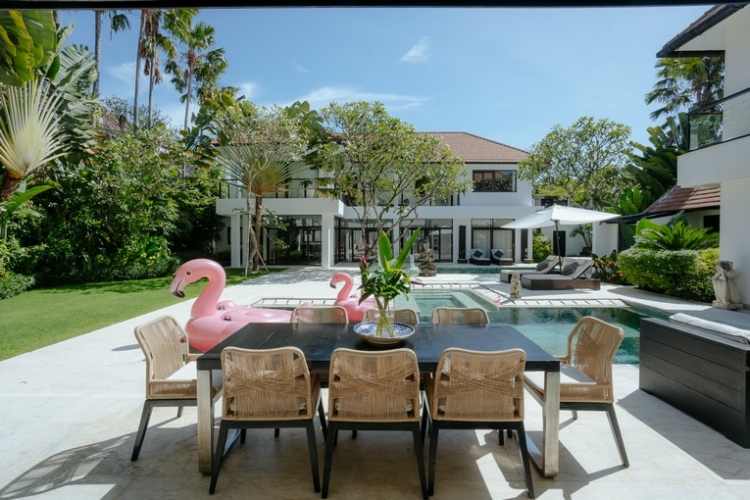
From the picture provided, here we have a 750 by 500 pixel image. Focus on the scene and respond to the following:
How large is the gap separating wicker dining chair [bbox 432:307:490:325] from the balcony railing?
26.3ft

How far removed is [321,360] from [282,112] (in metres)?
15.1

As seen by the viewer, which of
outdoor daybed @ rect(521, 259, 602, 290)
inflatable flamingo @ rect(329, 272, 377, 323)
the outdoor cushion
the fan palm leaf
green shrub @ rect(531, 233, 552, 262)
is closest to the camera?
inflatable flamingo @ rect(329, 272, 377, 323)

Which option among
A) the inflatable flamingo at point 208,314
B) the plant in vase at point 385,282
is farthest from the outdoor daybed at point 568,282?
the plant in vase at point 385,282

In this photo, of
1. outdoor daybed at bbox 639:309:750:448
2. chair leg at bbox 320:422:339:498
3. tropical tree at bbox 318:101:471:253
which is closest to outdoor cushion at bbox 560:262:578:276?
tropical tree at bbox 318:101:471:253

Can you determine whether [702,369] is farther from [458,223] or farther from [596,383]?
[458,223]

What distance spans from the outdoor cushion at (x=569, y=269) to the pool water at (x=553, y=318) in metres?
3.64

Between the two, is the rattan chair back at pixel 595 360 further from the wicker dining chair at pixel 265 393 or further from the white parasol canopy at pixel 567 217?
the white parasol canopy at pixel 567 217

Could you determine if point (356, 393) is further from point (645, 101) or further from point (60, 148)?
point (645, 101)

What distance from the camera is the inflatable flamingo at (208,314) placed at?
209 inches

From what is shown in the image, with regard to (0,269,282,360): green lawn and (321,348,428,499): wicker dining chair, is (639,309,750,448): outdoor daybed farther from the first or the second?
(0,269,282,360): green lawn

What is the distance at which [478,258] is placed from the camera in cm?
2455

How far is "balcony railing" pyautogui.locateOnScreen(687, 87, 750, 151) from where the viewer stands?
8.26m

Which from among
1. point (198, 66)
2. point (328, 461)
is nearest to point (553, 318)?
point (328, 461)

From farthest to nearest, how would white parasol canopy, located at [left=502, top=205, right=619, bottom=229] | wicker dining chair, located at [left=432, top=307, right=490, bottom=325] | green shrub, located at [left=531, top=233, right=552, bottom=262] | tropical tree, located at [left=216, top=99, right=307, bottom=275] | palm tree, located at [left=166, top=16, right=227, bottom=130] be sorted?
palm tree, located at [left=166, top=16, right=227, bottom=130], green shrub, located at [left=531, top=233, right=552, bottom=262], tropical tree, located at [left=216, top=99, right=307, bottom=275], white parasol canopy, located at [left=502, top=205, right=619, bottom=229], wicker dining chair, located at [left=432, top=307, right=490, bottom=325]
